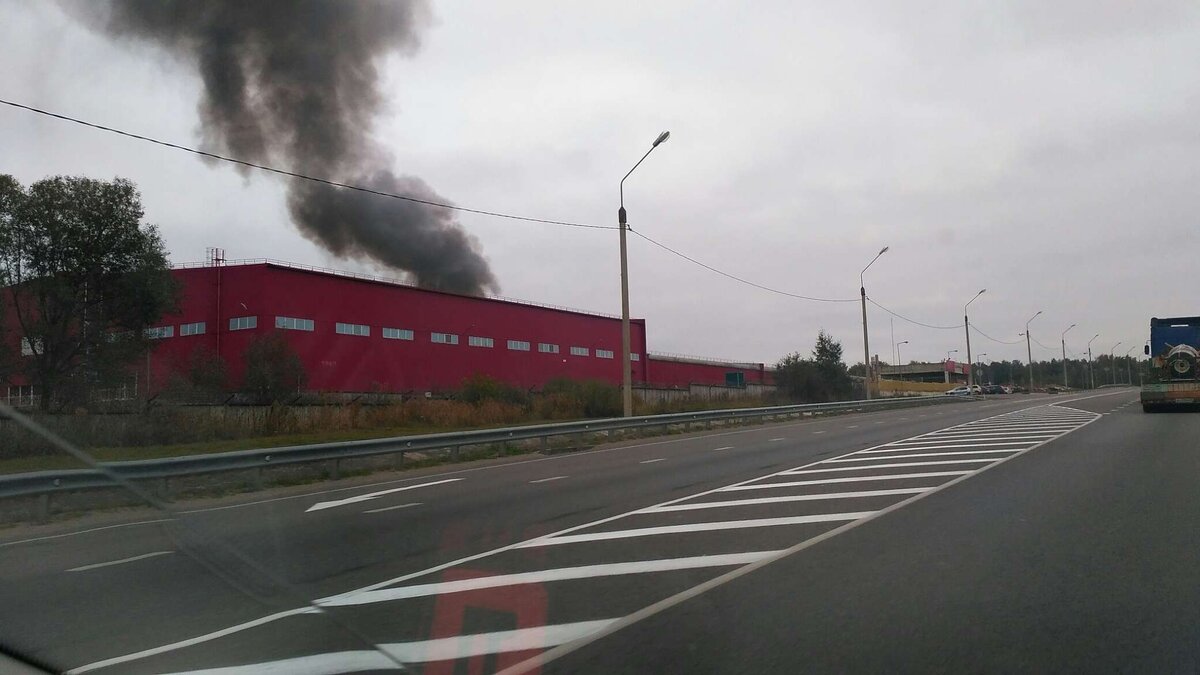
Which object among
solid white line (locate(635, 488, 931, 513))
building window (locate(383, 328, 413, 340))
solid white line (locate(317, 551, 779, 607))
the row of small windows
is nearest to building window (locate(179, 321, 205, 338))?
the row of small windows

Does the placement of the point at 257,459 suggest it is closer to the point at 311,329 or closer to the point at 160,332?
the point at 160,332

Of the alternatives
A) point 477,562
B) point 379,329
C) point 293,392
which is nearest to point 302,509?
point 477,562

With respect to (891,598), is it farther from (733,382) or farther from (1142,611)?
(733,382)

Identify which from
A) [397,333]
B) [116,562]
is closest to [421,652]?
[116,562]

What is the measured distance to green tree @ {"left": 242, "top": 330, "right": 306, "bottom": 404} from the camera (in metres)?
38.6

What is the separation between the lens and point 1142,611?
6.04m

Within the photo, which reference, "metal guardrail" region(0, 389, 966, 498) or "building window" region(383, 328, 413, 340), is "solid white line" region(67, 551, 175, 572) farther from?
"building window" region(383, 328, 413, 340)

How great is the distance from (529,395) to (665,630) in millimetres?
36866

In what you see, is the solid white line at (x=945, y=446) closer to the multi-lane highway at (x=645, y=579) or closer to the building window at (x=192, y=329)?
the multi-lane highway at (x=645, y=579)

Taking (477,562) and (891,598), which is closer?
(891,598)

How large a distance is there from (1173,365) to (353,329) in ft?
124

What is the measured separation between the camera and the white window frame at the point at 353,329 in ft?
149

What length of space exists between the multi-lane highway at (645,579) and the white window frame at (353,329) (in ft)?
106

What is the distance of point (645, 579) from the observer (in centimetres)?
729
